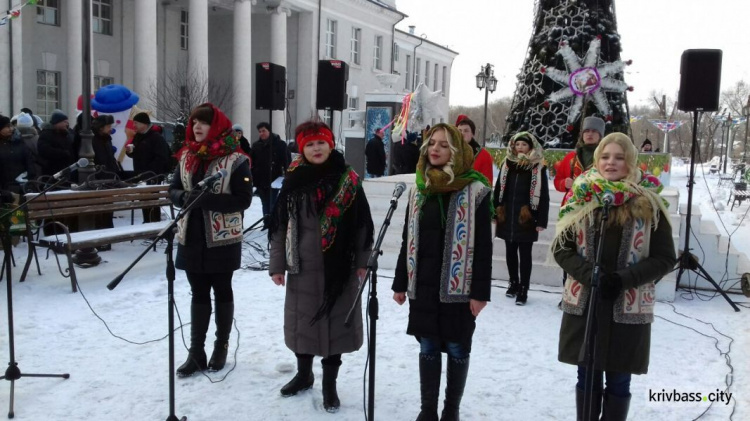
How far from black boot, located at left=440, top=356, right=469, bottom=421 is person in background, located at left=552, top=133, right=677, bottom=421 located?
562mm

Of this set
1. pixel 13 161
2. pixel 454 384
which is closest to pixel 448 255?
pixel 454 384

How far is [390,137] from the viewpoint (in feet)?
59.1

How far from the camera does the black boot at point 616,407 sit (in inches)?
126

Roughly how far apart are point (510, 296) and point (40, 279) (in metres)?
4.99

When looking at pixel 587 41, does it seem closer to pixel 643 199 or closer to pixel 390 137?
pixel 390 137

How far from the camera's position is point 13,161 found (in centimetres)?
810

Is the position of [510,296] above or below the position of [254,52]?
below

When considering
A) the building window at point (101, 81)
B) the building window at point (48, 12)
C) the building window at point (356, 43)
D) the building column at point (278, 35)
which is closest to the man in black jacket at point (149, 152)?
the building window at point (48, 12)

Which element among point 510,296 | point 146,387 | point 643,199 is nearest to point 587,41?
point 510,296

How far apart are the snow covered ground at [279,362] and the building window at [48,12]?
17805 mm

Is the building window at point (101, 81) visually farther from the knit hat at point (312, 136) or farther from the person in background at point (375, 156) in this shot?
the knit hat at point (312, 136)

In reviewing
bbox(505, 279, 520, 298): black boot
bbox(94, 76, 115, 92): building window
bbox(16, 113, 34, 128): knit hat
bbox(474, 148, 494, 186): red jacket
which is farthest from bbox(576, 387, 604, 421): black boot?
bbox(94, 76, 115, 92): building window

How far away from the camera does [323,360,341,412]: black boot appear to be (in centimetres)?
387

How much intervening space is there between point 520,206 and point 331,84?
5.64 m
